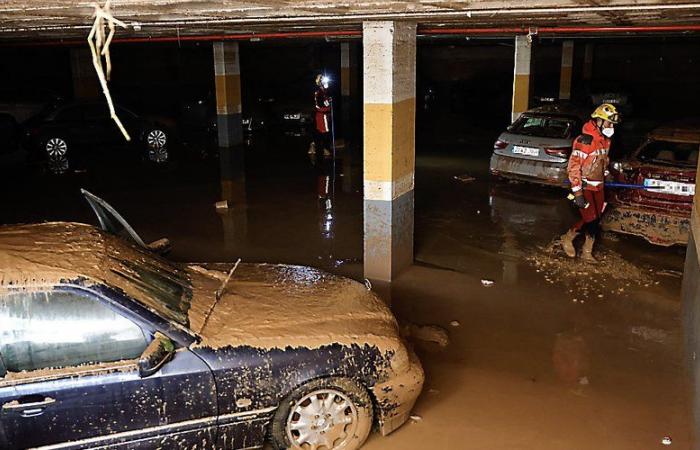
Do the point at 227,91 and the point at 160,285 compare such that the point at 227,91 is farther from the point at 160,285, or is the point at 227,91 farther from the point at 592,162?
the point at 160,285

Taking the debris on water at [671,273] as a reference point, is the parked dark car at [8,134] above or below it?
above

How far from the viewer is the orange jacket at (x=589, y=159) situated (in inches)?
296

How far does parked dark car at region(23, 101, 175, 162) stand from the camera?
14.9 metres

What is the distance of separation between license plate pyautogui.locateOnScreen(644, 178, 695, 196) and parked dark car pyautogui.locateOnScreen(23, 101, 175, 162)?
11.3 metres

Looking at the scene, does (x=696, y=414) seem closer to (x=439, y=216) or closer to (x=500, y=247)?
(x=500, y=247)

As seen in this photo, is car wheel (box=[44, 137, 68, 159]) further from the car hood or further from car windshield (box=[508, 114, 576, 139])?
the car hood

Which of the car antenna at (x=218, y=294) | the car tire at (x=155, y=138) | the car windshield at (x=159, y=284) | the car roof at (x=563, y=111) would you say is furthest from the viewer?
the car tire at (x=155, y=138)

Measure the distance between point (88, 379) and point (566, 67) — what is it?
66.8 feet

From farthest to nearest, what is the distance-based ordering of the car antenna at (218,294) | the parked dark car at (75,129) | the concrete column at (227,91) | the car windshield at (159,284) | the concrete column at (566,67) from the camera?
the concrete column at (566,67) < the concrete column at (227,91) < the parked dark car at (75,129) < the car antenna at (218,294) < the car windshield at (159,284)

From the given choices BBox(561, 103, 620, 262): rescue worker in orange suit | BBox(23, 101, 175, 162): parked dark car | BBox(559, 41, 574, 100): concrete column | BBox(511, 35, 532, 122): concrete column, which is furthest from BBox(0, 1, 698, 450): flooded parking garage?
BBox(559, 41, 574, 100): concrete column

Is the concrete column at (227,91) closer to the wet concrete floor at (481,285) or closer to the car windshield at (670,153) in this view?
the wet concrete floor at (481,285)

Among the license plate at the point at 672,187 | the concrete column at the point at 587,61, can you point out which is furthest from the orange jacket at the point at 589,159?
the concrete column at the point at 587,61

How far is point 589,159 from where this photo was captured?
7535 millimetres

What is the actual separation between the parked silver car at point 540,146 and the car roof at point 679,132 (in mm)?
2107
